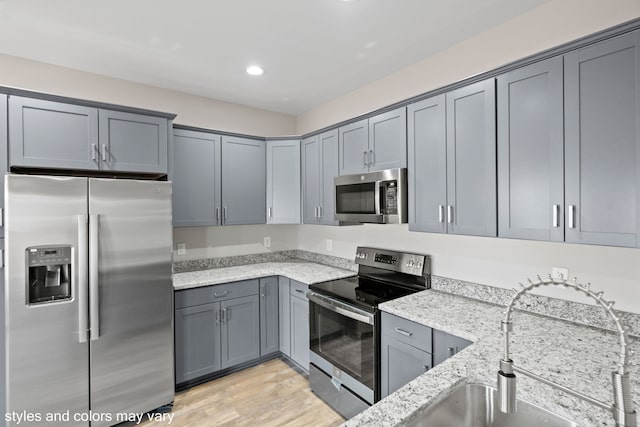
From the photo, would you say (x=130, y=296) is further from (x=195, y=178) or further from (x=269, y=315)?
(x=269, y=315)

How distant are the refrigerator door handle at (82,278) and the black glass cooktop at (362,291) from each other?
1.61 metres

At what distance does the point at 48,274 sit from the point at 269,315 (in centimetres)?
182

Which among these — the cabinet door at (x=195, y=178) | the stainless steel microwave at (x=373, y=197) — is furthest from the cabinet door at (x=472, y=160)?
the cabinet door at (x=195, y=178)

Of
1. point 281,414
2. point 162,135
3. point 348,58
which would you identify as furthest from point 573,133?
point 162,135

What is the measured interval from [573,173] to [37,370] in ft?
10.7

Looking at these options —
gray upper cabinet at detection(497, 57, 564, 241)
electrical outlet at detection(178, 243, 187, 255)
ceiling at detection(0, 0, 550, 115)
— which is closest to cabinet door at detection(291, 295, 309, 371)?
electrical outlet at detection(178, 243, 187, 255)

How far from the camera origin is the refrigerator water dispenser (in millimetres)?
1971

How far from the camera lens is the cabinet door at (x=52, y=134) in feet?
6.92

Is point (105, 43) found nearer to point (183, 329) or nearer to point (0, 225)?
point (0, 225)

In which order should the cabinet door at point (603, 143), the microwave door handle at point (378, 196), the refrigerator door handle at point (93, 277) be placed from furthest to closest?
the microwave door handle at point (378, 196) → the refrigerator door handle at point (93, 277) → the cabinet door at point (603, 143)

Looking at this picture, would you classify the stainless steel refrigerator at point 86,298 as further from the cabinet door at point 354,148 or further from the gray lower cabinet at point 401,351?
the gray lower cabinet at point 401,351

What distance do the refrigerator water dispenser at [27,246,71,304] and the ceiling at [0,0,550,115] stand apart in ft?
4.80

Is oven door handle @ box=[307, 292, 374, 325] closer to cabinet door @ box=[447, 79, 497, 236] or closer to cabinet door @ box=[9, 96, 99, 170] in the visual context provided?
cabinet door @ box=[447, 79, 497, 236]

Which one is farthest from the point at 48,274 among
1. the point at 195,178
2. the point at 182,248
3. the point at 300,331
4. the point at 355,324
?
the point at 355,324
